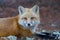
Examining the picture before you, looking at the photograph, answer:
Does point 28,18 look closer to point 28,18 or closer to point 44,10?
point 28,18

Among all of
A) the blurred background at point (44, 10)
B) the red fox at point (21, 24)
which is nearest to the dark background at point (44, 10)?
the blurred background at point (44, 10)

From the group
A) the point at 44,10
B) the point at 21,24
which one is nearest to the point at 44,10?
the point at 44,10

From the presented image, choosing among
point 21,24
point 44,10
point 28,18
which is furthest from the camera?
point 44,10

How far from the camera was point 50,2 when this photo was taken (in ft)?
50.6

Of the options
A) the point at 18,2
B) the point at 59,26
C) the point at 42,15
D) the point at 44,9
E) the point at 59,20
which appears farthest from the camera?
the point at 18,2

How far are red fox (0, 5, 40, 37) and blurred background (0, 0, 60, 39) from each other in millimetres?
3407

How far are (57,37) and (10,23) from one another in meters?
1.50

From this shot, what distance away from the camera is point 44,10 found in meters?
14.0

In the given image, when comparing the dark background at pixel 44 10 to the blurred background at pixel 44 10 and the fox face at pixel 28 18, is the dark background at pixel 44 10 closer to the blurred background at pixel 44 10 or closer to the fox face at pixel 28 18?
the blurred background at pixel 44 10

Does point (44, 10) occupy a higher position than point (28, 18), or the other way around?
point (28, 18)

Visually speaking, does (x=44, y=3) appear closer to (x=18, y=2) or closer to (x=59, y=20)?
(x=18, y=2)

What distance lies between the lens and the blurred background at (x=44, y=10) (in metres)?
11.5

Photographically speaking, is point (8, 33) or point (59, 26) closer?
point (8, 33)

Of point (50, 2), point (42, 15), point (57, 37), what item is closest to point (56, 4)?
point (50, 2)
